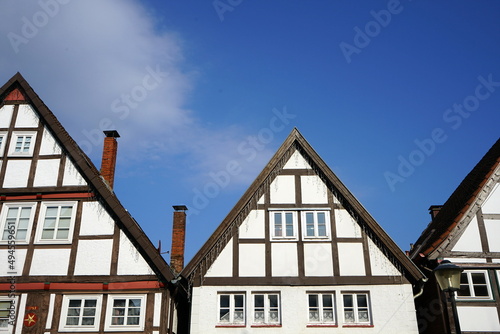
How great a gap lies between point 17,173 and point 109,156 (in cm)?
334

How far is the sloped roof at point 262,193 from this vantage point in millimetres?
17031

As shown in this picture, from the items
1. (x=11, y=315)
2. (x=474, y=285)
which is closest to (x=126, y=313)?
(x=11, y=315)

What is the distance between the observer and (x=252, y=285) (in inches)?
669

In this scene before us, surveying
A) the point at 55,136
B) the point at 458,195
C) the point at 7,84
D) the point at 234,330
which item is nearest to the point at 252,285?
the point at 234,330

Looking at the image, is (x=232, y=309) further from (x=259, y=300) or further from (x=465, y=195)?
(x=465, y=195)

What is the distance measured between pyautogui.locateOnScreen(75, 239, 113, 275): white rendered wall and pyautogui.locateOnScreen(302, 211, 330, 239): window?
22.5ft

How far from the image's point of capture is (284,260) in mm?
17391

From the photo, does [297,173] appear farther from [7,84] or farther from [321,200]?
[7,84]

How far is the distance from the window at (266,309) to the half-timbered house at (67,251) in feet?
9.36

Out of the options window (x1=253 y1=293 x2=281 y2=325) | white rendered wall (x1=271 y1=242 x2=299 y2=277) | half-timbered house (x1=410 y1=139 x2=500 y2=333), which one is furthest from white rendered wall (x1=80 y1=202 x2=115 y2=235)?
half-timbered house (x1=410 y1=139 x2=500 y2=333)

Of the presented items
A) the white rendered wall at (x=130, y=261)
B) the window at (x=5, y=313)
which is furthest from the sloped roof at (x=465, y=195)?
the window at (x=5, y=313)

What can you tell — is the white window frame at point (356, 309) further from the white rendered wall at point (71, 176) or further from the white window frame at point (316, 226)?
the white rendered wall at point (71, 176)

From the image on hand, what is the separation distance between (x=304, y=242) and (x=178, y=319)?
5506 millimetres

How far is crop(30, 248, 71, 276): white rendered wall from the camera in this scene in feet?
55.2
